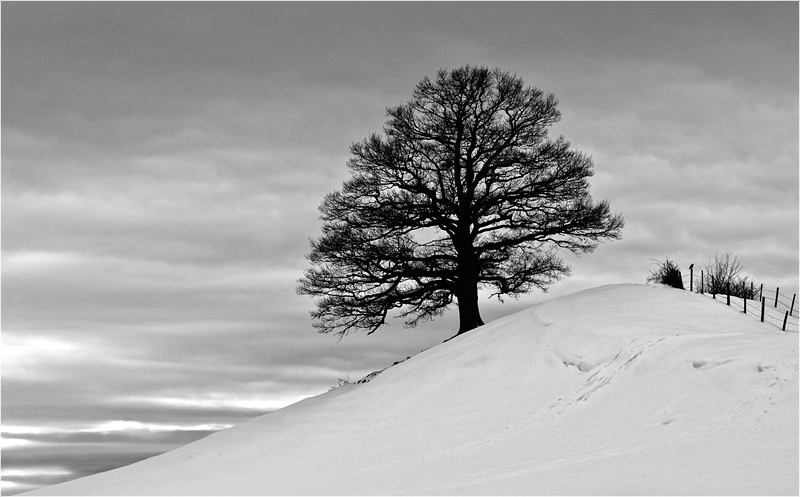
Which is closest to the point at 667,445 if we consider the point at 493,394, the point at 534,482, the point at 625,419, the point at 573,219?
the point at 625,419

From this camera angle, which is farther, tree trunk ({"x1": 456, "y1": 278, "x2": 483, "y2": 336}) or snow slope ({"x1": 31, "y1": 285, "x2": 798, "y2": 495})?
tree trunk ({"x1": 456, "y1": 278, "x2": 483, "y2": 336})

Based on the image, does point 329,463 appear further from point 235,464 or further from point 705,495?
point 705,495

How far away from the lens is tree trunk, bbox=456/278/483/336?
22922 millimetres

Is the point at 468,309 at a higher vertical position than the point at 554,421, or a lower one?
higher

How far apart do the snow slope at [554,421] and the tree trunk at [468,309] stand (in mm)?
4150

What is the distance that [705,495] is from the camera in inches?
348

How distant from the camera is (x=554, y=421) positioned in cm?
1266

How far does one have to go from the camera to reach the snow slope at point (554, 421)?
33.1 ft

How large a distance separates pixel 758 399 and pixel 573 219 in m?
12.1

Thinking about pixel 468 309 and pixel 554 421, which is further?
pixel 468 309

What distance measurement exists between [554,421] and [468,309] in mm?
10429

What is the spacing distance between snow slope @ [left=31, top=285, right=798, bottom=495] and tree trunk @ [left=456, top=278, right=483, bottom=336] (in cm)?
415

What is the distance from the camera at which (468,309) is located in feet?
75.6

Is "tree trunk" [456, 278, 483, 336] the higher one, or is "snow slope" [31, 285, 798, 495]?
"tree trunk" [456, 278, 483, 336]
